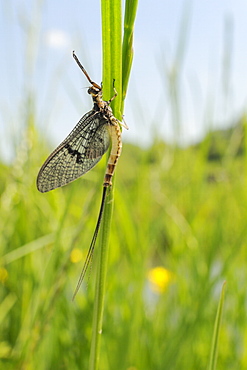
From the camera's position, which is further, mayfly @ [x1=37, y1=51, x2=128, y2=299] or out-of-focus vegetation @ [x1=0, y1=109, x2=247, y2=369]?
out-of-focus vegetation @ [x1=0, y1=109, x2=247, y2=369]

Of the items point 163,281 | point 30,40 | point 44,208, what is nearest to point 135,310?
point 44,208

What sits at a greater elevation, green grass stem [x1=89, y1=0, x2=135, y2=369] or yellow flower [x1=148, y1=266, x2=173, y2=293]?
yellow flower [x1=148, y1=266, x2=173, y2=293]

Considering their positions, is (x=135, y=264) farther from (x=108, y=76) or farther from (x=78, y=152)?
(x=108, y=76)

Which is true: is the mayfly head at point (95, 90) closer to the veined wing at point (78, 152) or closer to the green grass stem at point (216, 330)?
the veined wing at point (78, 152)

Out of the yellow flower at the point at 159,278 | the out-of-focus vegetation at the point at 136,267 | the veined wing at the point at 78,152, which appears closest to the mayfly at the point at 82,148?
the veined wing at the point at 78,152

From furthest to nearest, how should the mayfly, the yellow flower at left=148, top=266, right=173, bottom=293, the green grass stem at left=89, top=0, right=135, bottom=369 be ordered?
the yellow flower at left=148, top=266, right=173, bottom=293 → the mayfly → the green grass stem at left=89, top=0, right=135, bottom=369

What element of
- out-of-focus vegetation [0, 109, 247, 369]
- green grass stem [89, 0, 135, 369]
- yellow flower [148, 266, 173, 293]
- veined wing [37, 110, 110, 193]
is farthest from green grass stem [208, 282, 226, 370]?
yellow flower [148, 266, 173, 293]

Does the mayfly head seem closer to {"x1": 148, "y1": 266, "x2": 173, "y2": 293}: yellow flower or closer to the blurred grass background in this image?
the blurred grass background
